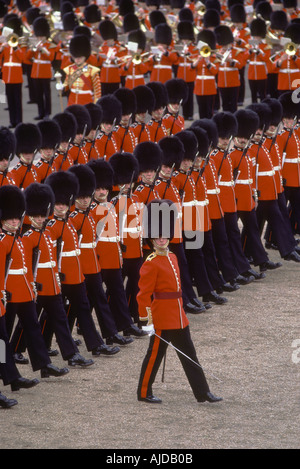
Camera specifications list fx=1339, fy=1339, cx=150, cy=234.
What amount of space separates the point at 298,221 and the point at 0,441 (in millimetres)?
4372

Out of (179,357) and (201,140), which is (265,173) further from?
(179,357)

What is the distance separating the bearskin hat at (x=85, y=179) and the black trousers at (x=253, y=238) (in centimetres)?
176

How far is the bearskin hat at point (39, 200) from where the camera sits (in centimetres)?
691

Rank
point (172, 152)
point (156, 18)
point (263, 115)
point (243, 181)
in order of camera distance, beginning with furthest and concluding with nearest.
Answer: point (156, 18)
point (263, 115)
point (243, 181)
point (172, 152)

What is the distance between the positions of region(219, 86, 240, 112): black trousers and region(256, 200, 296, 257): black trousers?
16.6 ft

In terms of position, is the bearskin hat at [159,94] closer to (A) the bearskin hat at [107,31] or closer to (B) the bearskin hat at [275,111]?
(B) the bearskin hat at [275,111]

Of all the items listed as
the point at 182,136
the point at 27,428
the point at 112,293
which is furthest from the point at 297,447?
the point at 182,136

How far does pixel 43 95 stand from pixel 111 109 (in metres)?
4.80

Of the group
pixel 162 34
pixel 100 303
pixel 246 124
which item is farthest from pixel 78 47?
pixel 100 303

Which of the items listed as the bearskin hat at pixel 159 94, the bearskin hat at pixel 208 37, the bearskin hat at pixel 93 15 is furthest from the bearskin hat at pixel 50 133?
the bearskin hat at pixel 93 15

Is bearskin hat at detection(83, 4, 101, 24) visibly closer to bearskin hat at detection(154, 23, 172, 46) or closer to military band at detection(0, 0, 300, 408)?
bearskin hat at detection(154, 23, 172, 46)

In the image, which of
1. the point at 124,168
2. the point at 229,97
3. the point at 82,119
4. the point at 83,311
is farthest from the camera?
the point at 229,97

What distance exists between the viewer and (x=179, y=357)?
6324mm

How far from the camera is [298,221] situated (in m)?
9.74
